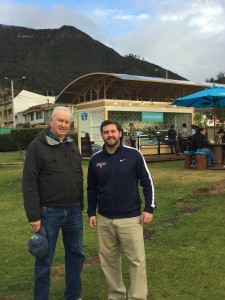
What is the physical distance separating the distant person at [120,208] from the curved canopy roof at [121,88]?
15337mm

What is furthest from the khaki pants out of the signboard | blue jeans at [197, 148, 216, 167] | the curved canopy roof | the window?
the window

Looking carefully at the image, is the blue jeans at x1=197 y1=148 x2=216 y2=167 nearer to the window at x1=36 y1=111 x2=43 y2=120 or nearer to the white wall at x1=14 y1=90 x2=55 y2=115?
the window at x1=36 y1=111 x2=43 y2=120

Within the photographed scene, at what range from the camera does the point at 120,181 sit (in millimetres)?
3662

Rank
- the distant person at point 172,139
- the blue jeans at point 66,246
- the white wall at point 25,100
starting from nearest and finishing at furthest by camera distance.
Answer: the blue jeans at point 66,246 → the distant person at point 172,139 → the white wall at point 25,100

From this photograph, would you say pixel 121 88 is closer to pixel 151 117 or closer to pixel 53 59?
pixel 151 117

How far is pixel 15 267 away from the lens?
16.9ft

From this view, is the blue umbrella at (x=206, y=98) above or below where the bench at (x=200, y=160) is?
above

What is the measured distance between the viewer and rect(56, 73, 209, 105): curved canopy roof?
19875mm

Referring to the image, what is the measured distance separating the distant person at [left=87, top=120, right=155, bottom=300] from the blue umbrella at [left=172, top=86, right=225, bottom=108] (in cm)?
986

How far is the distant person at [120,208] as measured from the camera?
365 cm

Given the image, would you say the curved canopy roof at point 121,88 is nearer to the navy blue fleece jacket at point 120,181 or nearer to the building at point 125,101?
the building at point 125,101

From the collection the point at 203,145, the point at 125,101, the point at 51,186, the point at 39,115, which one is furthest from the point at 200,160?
the point at 39,115

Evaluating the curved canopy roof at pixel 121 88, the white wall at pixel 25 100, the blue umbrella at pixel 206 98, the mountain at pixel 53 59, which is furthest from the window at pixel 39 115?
the blue umbrella at pixel 206 98

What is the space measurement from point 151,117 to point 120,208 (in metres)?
17.5
